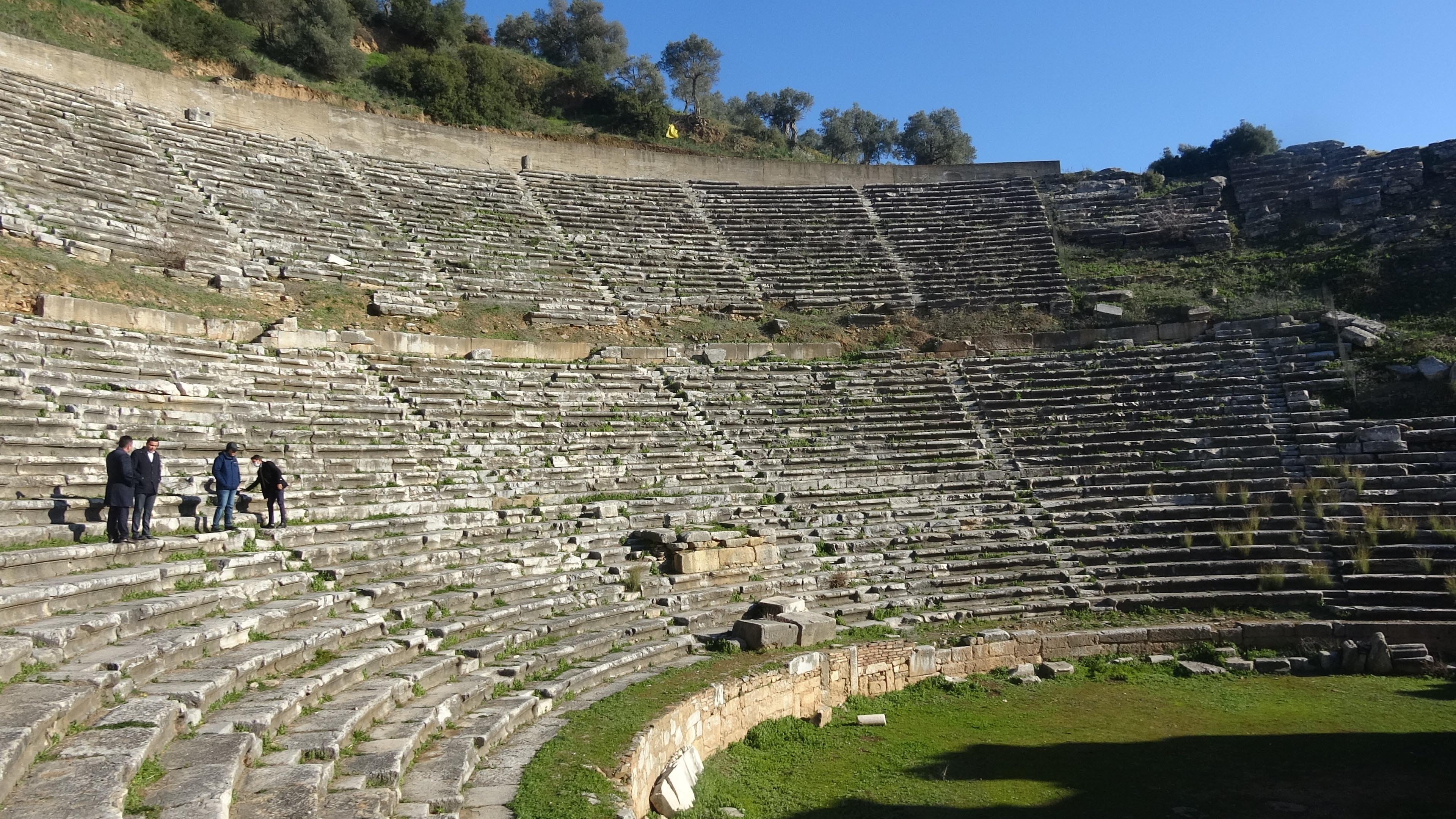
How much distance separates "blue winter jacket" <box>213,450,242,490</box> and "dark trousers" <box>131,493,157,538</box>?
0.73 m

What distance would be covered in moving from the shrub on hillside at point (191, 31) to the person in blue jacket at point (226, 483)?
20.7m

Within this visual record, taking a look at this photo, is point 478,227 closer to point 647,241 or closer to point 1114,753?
point 647,241

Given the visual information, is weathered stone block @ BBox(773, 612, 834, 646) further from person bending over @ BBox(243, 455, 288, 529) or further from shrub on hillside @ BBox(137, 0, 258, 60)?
shrub on hillside @ BBox(137, 0, 258, 60)

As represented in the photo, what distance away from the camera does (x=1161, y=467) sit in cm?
1534

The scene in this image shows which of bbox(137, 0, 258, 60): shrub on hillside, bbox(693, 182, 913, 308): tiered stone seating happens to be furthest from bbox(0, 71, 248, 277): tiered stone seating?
bbox(693, 182, 913, 308): tiered stone seating

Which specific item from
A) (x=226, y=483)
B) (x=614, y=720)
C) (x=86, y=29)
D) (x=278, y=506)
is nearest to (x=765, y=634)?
(x=614, y=720)

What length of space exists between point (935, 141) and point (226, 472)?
3902 centimetres

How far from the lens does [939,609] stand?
12.2m

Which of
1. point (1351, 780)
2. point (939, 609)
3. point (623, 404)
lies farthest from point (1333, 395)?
point (623, 404)

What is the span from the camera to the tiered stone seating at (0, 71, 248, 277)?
1520 cm

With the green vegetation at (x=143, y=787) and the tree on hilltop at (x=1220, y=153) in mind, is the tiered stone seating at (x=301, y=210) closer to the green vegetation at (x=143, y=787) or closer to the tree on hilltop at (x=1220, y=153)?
the green vegetation at (x=143, y=787)

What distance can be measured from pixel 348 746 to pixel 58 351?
326 inches

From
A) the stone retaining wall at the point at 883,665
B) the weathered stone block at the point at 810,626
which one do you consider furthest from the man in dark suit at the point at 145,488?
the weathered stone block at the point at 810,626

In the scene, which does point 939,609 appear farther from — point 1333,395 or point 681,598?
point 1333,395
